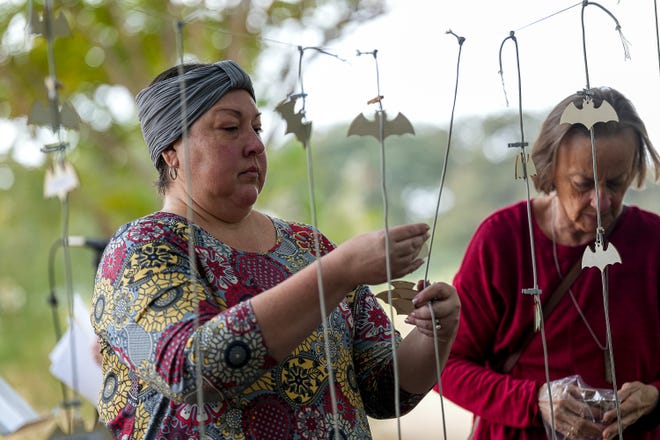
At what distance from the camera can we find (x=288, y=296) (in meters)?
1.05

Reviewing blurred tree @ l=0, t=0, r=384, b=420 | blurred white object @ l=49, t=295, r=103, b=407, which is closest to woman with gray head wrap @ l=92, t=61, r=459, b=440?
blurred white object @ l=49, t=295, r=103, b=407

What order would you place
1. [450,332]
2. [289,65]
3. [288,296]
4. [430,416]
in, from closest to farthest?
[288,296]
[450,332]
[289,65]
[430,416]

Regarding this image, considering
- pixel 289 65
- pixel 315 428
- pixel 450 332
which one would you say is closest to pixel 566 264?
pixel 450 332

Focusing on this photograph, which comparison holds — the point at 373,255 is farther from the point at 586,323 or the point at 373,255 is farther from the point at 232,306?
the point at 586,323

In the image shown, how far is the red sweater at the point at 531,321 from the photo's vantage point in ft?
5.72

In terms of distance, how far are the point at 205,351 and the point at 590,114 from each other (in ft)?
2.13

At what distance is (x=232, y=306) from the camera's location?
1.21 meters

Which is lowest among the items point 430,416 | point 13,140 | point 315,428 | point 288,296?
point 430,416

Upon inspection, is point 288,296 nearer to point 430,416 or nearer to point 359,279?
point 359,279

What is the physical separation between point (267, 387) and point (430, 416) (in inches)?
187

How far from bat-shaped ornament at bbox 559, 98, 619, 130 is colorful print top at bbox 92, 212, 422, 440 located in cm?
49

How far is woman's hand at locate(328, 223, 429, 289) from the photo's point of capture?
3.47 ft

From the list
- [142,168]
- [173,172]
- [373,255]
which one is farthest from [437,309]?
[142,168]

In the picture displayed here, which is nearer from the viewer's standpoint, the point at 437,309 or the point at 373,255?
the point at 373,255
